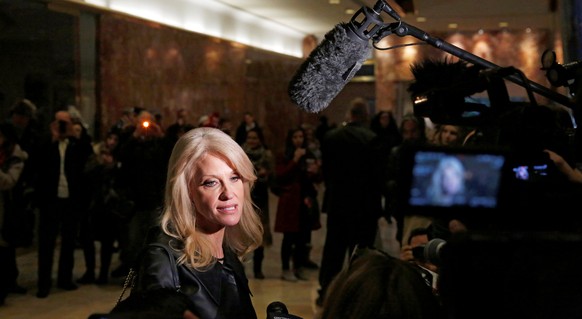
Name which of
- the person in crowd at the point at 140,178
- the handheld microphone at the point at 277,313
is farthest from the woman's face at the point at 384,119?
the handheld microphone at the point at 277,313

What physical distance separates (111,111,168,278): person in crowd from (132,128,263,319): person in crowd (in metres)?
4.71

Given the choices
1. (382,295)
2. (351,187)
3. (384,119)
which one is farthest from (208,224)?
(384,119)

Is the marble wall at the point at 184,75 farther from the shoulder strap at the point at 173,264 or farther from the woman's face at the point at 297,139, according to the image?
the shoulder strap at the point at 173,264

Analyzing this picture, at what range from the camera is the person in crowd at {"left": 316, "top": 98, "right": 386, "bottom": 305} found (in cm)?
699

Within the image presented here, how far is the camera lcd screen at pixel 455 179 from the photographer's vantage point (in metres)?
1.38

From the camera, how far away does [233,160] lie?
2.66m

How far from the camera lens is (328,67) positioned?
2.07 meters

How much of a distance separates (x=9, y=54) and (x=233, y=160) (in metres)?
7.41

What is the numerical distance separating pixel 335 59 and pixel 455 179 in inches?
28.2

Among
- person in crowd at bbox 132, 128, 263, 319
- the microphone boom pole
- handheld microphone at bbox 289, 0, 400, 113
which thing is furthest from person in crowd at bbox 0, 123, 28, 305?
the microphone boom pole

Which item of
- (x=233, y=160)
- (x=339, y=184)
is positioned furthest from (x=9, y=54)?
(x=233, y=160)

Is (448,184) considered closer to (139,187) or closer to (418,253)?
(418,253)

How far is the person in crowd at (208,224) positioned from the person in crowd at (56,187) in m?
4.99

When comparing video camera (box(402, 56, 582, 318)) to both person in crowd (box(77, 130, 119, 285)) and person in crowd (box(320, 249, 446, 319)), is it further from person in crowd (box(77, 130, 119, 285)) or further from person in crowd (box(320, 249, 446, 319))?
person in crowd (box(77, 130, 119, 285))
